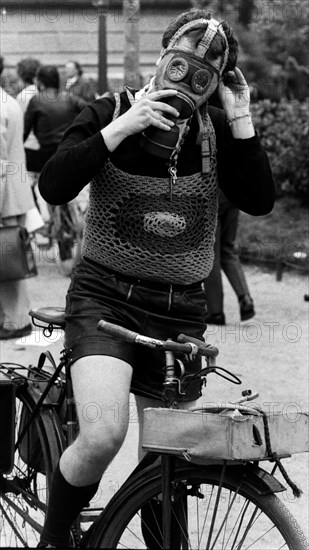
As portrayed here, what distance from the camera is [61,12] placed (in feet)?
95.5

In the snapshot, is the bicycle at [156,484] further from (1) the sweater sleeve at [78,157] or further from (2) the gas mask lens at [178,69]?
(2) the gas mask lens at [178,69]

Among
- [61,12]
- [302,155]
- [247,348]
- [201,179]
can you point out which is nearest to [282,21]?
[302,155]

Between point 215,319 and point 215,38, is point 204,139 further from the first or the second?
point 215,319

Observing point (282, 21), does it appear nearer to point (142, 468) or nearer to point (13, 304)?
point (13, 304)

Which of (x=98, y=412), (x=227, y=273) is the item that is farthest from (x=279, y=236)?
(x=98, y=412)

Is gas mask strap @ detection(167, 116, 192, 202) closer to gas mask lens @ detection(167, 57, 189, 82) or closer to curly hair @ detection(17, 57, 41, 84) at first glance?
gas mask lens @ detection(167, 57, 189, 82)

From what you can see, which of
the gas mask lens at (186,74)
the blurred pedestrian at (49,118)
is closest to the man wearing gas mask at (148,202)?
the gas mask lens at (186,74)

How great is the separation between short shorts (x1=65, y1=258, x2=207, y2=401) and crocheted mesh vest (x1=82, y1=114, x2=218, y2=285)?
0.14 ft

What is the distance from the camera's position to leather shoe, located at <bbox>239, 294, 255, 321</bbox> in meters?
8.62

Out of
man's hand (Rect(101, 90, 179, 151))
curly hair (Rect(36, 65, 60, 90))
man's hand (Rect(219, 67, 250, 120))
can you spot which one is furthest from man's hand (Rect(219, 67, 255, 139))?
curly hair (Rect(36, 65, 60, 90))

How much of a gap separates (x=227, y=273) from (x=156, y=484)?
5.45m

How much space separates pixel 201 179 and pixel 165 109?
0.33 meters

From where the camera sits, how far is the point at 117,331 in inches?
135

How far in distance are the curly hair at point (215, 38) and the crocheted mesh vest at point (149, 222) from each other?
21cm
